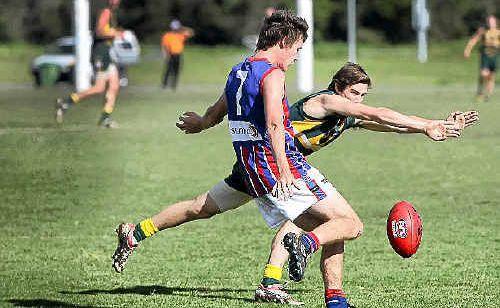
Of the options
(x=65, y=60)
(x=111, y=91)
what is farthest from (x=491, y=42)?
(x=65, y=60)

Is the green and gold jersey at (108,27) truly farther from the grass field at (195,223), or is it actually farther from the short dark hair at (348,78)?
the short dark hair at (348,78)

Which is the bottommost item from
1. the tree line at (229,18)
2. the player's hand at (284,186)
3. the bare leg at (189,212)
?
the tree line at (229,18)

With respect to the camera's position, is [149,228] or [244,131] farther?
[149,228]

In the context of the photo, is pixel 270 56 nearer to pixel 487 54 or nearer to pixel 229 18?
pixel 487 54

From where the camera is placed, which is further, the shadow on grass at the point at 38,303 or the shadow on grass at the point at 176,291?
the shadow on grass at the point at 176,291

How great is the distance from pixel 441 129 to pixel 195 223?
5522 millimetres

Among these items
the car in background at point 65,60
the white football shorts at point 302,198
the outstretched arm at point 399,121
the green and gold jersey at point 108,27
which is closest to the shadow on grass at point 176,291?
the white football shorts at point 302,198

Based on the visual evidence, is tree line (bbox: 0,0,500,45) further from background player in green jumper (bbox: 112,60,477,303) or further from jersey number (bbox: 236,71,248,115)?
jersey number (bbox: 236,71,248,115)

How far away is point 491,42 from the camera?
32219mm

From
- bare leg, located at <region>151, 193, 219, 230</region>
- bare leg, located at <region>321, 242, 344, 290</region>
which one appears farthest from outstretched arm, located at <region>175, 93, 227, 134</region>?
bare leg, located at <region>321, 242, 344, 290</region>

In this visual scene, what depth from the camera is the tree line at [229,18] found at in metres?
75.8

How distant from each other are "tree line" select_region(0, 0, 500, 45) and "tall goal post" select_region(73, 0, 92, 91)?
115 feet

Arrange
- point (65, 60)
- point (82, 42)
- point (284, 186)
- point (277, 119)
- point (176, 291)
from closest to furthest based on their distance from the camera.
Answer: point (277, 119) < point (284, 186) < point (176, 291) < point (82, 42) < point (65, 60)

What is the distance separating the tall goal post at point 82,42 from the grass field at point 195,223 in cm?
992
